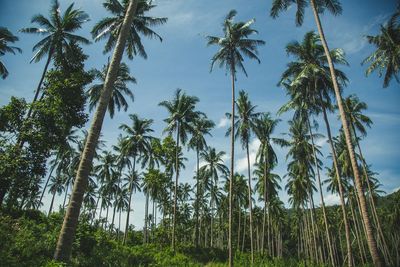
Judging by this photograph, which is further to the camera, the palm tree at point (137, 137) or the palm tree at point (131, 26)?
the palm tree at point (137, 137)

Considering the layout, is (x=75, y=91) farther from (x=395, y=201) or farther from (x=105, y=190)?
(x=395, y=201)

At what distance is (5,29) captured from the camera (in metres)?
26.2

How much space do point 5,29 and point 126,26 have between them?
24.2 meters

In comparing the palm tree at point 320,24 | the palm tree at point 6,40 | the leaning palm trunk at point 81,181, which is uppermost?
the palm tree at point 6,40

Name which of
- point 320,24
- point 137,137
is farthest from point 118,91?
point 320,24

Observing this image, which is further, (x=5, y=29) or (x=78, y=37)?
Answer: (x=5, y=29)

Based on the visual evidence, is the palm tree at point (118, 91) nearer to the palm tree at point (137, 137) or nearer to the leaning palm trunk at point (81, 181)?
the palm tree at point (137, 137)

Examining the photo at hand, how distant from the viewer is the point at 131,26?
2020 cm

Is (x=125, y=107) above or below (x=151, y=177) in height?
above

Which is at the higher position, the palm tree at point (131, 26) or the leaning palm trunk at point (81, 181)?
the palm tree at point (131, 26)

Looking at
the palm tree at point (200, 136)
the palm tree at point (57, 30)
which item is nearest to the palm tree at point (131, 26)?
the palm tree at point (57, 30)

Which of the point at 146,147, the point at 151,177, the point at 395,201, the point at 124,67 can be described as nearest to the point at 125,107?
the point at 124,67

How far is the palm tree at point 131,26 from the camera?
65.5 feet

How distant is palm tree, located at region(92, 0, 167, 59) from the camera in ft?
65.5
